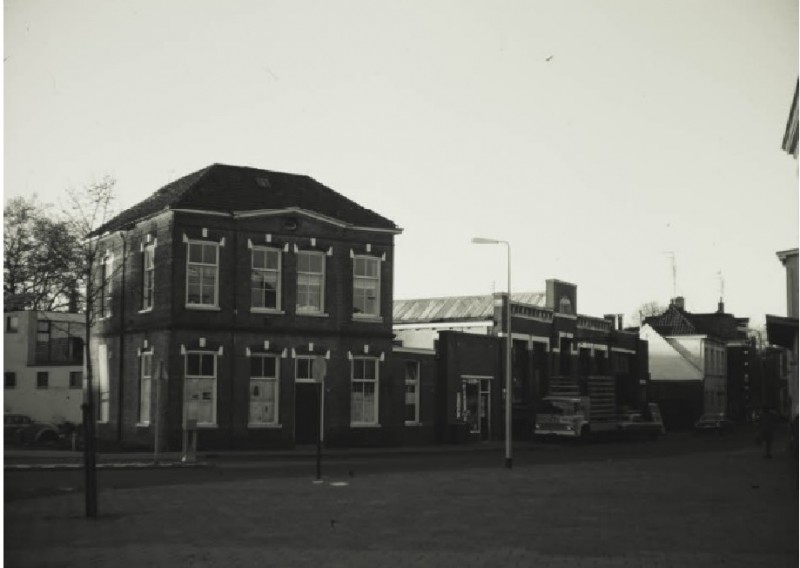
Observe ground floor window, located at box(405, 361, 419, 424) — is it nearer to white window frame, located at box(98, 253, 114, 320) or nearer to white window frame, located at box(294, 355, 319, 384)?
white window frame, located at box(294, 355, 319, 384)

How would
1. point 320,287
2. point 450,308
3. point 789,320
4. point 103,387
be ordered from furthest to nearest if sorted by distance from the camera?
1. point 450,308
2. point 103,387
3. point 320,287
4. point 789,320

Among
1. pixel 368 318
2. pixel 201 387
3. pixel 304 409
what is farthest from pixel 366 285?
pixel 201 387

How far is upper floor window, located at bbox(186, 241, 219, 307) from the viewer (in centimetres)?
3959

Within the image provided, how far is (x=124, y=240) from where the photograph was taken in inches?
1639

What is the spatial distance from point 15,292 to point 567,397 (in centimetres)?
2580

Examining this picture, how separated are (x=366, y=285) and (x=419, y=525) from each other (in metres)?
28.5

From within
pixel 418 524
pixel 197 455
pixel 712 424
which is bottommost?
pixel 712 424

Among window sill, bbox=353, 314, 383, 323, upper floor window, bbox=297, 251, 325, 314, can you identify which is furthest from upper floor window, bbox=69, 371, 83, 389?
window sill, bbox=353, 314, 383, 323

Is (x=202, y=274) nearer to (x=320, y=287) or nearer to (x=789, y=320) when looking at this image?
(x=320, y=287)

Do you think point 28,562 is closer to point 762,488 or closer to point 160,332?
point 762,488

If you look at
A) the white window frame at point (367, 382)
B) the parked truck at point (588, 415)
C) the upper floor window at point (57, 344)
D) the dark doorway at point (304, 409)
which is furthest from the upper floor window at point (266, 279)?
the parked truck at point (588, 415)

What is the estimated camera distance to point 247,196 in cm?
4144

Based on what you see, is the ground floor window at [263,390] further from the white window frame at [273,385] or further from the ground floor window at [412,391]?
the ground floor window at [412,391]

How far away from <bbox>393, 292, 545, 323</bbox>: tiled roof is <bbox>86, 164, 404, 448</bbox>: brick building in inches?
492
